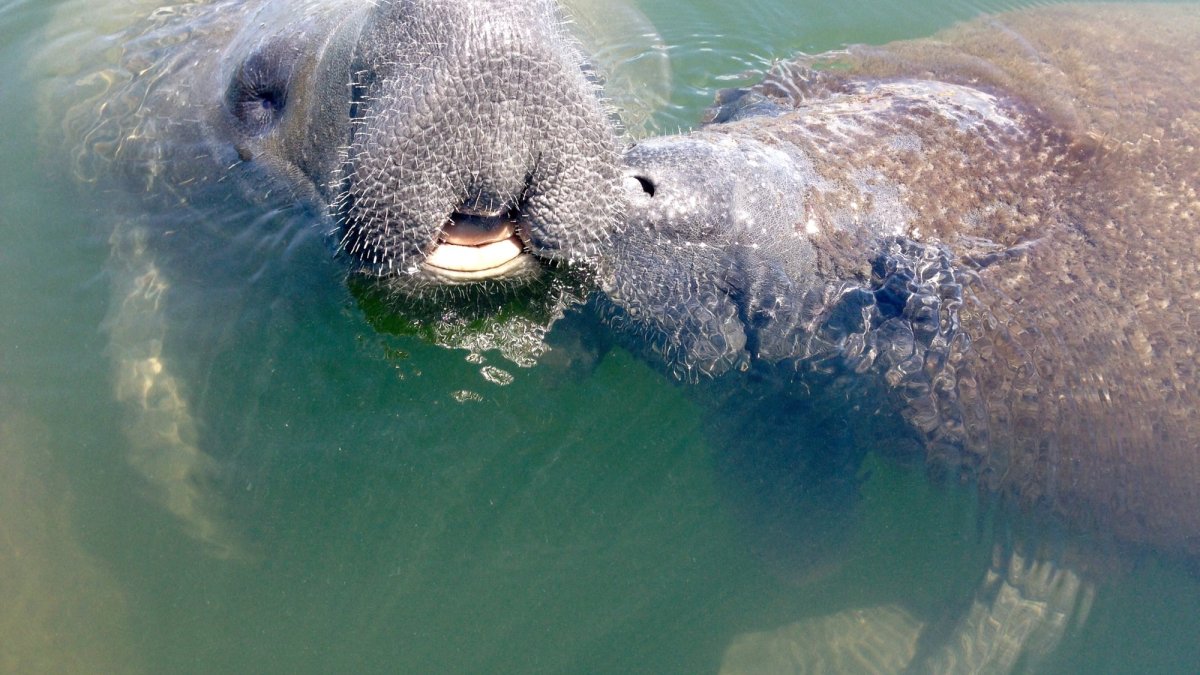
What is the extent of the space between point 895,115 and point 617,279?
68.8 inches

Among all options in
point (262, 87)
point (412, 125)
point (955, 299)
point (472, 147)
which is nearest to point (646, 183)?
point (472, 147)

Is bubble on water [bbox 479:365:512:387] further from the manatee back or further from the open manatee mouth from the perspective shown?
the manatee back

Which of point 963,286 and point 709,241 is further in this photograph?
point 963,286

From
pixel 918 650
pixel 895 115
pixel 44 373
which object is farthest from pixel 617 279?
pixel 44 373

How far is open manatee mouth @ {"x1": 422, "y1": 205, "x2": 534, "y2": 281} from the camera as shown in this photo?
334cm

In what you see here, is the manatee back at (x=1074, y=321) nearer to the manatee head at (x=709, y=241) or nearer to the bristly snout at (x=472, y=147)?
the manatee head at (x=709, y=241)

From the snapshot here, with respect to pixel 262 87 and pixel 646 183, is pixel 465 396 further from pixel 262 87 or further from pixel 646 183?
pixel 262 87

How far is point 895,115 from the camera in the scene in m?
4.30

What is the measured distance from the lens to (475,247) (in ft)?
11.2

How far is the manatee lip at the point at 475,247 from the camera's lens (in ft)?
11.0

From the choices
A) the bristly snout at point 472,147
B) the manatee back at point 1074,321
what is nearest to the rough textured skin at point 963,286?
the manatee back at point 1074,321

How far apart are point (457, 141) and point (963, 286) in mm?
2382

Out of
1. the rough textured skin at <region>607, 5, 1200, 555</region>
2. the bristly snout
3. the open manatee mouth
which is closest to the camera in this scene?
the bristly snout

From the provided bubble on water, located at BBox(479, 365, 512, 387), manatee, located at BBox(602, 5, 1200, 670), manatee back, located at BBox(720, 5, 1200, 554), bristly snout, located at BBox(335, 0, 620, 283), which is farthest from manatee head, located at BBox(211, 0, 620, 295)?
manatee back, located at BBox(720, 5, 1200, 554)
